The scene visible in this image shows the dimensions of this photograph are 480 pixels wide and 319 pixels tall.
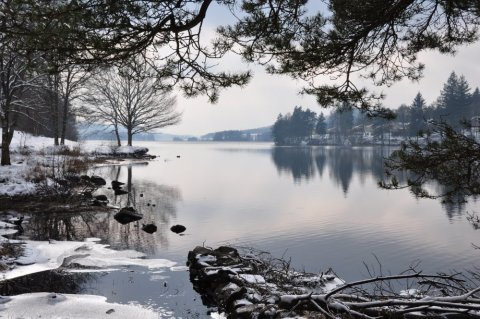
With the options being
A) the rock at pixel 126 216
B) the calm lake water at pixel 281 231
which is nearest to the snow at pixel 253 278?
the calm lake water at pixel 281 231

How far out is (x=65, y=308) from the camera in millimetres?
6973

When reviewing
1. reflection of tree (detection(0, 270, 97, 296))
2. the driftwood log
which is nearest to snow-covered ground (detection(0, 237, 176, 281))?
reflection of tree (detection(0, 270, 97, 296))

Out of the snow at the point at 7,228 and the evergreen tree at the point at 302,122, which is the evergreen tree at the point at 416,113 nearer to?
the evergreen tree at the point at 302,122

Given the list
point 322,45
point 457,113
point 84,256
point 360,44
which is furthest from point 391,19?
point 457,113

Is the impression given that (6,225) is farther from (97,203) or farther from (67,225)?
(97,203)

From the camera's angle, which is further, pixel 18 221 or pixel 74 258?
pixel 18 221

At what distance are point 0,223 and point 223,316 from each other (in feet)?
30.3

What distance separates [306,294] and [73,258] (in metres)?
6.60

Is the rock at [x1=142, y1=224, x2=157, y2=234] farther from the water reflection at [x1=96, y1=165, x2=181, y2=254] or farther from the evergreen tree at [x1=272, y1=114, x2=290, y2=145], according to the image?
the evergreen tree at [x1=272, y1=114, x2=290, y2=145]

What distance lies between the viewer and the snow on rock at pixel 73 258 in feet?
30.1

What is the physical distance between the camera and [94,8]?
584 cm

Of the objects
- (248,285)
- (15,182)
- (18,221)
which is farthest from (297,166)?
(248,285)

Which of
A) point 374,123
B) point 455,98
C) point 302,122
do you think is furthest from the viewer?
point 302,122

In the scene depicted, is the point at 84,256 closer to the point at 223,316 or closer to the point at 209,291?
the point at 209,291
